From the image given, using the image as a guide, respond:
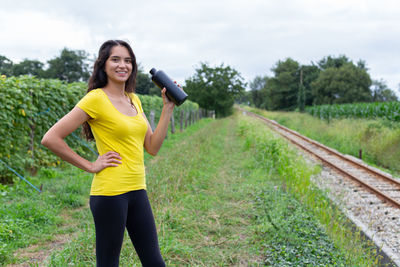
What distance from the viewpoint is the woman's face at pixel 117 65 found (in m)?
2.09

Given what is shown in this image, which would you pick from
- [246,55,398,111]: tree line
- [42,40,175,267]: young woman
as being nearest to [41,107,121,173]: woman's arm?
[42,40,175,267]: young woman

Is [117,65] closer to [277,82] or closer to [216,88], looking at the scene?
[216,88]

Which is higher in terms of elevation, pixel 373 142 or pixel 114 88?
pixel 114 88

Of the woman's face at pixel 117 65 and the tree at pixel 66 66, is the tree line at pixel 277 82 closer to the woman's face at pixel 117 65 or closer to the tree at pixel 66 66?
the tree at pixel 66 66

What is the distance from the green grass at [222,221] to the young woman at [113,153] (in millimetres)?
1497

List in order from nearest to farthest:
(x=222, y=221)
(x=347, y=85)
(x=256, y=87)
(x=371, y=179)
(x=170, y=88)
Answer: (x=170, y=88) < (x=222, y=221) < (x=371, y=179) < (x=347, y=85) < (x=256, y=87)

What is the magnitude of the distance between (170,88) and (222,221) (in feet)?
10.9

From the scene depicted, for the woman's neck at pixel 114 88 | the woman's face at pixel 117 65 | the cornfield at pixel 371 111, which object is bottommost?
the cornfield at pixel 371 111

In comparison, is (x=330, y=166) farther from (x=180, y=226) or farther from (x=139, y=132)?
(x=139, y=132)

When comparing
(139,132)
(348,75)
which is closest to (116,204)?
(139,132)

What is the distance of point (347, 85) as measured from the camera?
47.0 metres

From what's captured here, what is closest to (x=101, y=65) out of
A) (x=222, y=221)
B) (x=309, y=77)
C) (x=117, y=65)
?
(x=117, y=65)

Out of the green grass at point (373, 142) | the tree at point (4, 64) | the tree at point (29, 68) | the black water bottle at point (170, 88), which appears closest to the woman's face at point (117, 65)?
the black water bottle at point (170, 88)

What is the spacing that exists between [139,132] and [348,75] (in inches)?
2018
